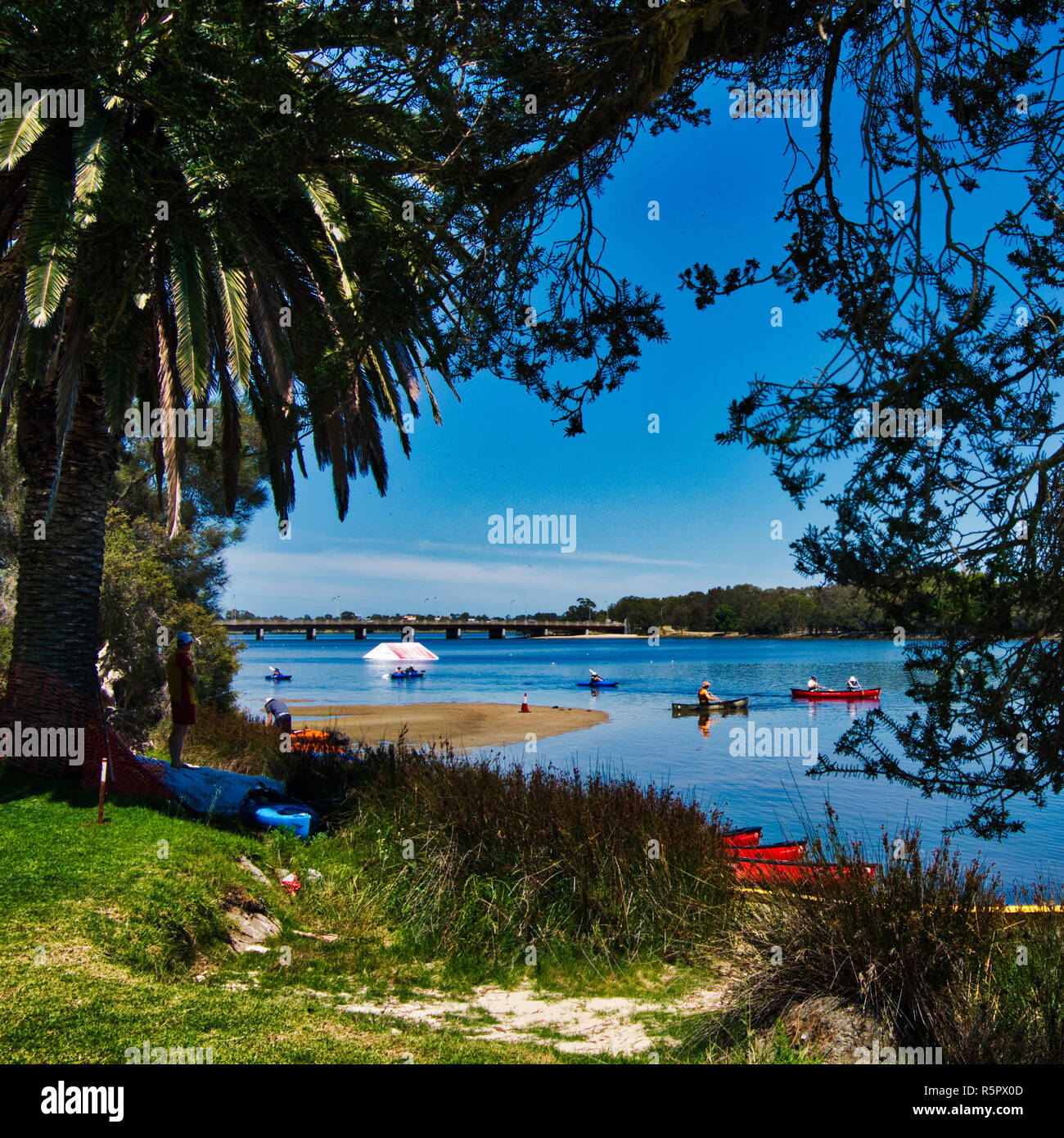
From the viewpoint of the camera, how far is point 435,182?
5.18 m

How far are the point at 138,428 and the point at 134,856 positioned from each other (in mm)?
6194

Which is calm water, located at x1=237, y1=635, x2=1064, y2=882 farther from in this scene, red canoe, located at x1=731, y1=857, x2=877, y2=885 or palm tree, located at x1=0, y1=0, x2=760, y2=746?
palm tree, located at x1=0, y1=0, x2=760, y2=746

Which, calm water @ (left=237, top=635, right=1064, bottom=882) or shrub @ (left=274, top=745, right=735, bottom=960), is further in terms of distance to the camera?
calm water @ (left=237, top=635, right=1064, bottom=882)

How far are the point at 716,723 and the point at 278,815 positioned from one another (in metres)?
31.5

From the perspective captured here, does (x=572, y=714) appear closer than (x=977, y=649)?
No

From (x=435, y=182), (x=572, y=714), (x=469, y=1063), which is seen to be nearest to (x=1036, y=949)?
(x=469, y=1063)

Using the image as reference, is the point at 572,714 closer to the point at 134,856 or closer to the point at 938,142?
the point at 134,856

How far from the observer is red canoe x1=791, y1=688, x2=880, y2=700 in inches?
1998

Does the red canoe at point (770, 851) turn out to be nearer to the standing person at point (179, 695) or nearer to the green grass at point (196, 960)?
the green grass at point (196, 960)

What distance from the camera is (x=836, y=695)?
2023 inches

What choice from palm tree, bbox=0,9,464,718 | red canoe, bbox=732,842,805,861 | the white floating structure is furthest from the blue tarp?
the white floating structure

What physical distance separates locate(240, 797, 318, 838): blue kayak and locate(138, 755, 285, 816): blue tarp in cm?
26

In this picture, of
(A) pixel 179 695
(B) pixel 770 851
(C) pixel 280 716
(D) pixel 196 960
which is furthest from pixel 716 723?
(D) pixel 196 960

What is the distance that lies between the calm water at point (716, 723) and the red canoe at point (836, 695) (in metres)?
0.68
